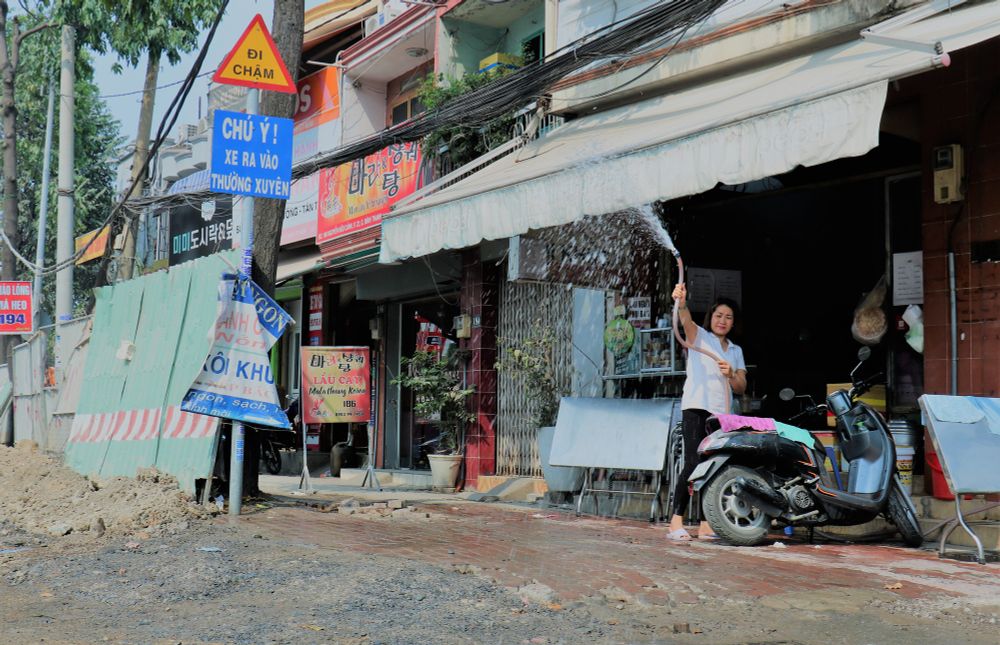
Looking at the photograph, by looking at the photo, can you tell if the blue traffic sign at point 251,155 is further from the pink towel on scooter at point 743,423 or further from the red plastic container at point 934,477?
the red plastic container at point 934,477

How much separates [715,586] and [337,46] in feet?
52.3

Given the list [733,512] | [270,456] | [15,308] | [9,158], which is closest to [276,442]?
[270,456]

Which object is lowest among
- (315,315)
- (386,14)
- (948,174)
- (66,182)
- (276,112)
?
(315,315)

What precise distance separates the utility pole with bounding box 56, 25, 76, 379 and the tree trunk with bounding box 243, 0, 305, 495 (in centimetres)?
863

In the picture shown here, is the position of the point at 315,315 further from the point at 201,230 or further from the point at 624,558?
the point at 624,558

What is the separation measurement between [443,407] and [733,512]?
249 inches

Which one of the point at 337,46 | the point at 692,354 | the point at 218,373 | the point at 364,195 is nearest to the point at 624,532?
the point at 692,354

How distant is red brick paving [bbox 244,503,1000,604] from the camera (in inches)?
216

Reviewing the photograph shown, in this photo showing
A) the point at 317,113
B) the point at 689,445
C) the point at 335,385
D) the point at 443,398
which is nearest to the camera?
the point at 689,445

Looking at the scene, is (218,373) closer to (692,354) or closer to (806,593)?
(692,354)

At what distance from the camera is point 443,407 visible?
13.1 meters

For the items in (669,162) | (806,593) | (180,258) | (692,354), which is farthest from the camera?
(180,258)

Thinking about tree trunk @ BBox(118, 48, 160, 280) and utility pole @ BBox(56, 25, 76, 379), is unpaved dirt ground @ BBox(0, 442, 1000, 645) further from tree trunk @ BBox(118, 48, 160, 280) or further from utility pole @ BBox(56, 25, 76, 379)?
tree trunk @ BBox(118, 48, 160, 280)

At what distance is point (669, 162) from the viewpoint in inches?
283
